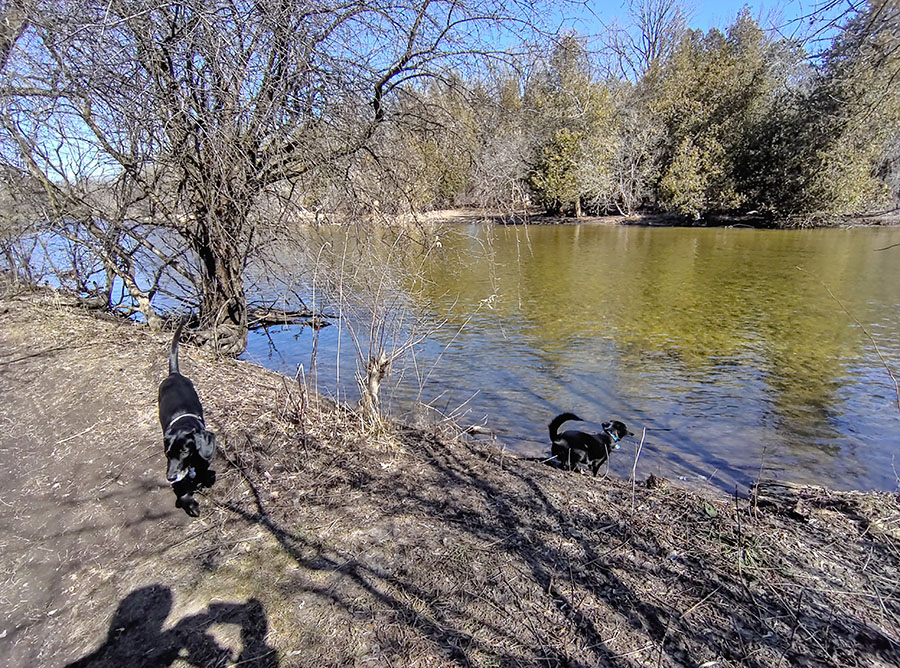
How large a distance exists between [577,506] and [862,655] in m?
A: 1.36

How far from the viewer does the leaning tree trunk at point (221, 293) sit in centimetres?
559

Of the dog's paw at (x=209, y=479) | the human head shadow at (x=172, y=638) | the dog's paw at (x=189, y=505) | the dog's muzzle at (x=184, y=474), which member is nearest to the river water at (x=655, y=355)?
the dog's paw at (x=209, y=479)

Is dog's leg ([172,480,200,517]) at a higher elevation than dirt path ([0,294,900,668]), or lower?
higher

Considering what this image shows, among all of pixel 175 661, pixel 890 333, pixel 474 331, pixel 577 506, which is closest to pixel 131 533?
pixel 175 661

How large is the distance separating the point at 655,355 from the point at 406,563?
260 inches

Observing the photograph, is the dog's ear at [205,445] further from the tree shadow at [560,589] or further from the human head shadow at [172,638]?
the human head shadow at [172,638]

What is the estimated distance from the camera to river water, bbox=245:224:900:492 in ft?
15.5

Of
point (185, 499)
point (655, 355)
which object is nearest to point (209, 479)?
point (185, 499)

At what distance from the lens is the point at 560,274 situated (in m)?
14.4

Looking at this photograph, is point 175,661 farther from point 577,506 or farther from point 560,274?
point 560,274

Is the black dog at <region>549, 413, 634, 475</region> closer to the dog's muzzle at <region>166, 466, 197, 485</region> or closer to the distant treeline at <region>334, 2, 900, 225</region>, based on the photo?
the dog's muzzle at <region>166, 466, 197, 485</region>

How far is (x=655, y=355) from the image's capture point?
25.8 ft

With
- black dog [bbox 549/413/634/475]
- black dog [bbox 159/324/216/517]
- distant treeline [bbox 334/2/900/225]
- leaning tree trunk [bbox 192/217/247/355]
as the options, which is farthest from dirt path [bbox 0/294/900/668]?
distant treeline [bbox 334/2/900/225]

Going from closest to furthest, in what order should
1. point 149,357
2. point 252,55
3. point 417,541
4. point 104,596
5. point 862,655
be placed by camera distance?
point 862,655, point 104,596, point 417,541, point 252,55, point 149,357
